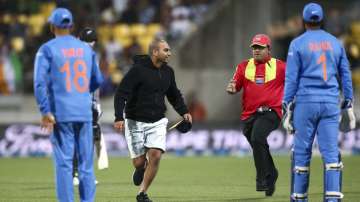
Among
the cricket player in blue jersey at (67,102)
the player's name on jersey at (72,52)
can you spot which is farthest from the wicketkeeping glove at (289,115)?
the player's name on jersey at (72,52)

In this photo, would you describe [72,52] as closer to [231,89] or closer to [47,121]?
[47,121]

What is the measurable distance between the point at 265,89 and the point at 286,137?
435 inches

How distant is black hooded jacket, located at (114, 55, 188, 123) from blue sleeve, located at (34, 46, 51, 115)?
9.08 ft

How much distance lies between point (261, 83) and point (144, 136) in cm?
240

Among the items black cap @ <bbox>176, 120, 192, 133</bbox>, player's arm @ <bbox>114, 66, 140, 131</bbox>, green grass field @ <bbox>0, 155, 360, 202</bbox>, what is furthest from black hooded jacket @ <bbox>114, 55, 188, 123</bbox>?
green grass field @ <bbox>0, 155, 360, 202</bbox>

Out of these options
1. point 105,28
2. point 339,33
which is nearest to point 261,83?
point 339,33

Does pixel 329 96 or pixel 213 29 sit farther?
pixel 213 29

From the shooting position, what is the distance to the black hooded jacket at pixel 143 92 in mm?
13578

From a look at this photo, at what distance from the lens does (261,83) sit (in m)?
15.1

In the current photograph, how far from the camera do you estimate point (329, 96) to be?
37.5ft

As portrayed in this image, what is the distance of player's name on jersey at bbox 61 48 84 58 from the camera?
35.8 feet

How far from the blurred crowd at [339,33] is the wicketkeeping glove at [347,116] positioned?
1637cm

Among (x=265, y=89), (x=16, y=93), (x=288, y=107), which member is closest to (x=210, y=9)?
(x=16, y=93)

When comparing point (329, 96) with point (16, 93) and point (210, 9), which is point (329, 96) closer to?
point (16, 93)
